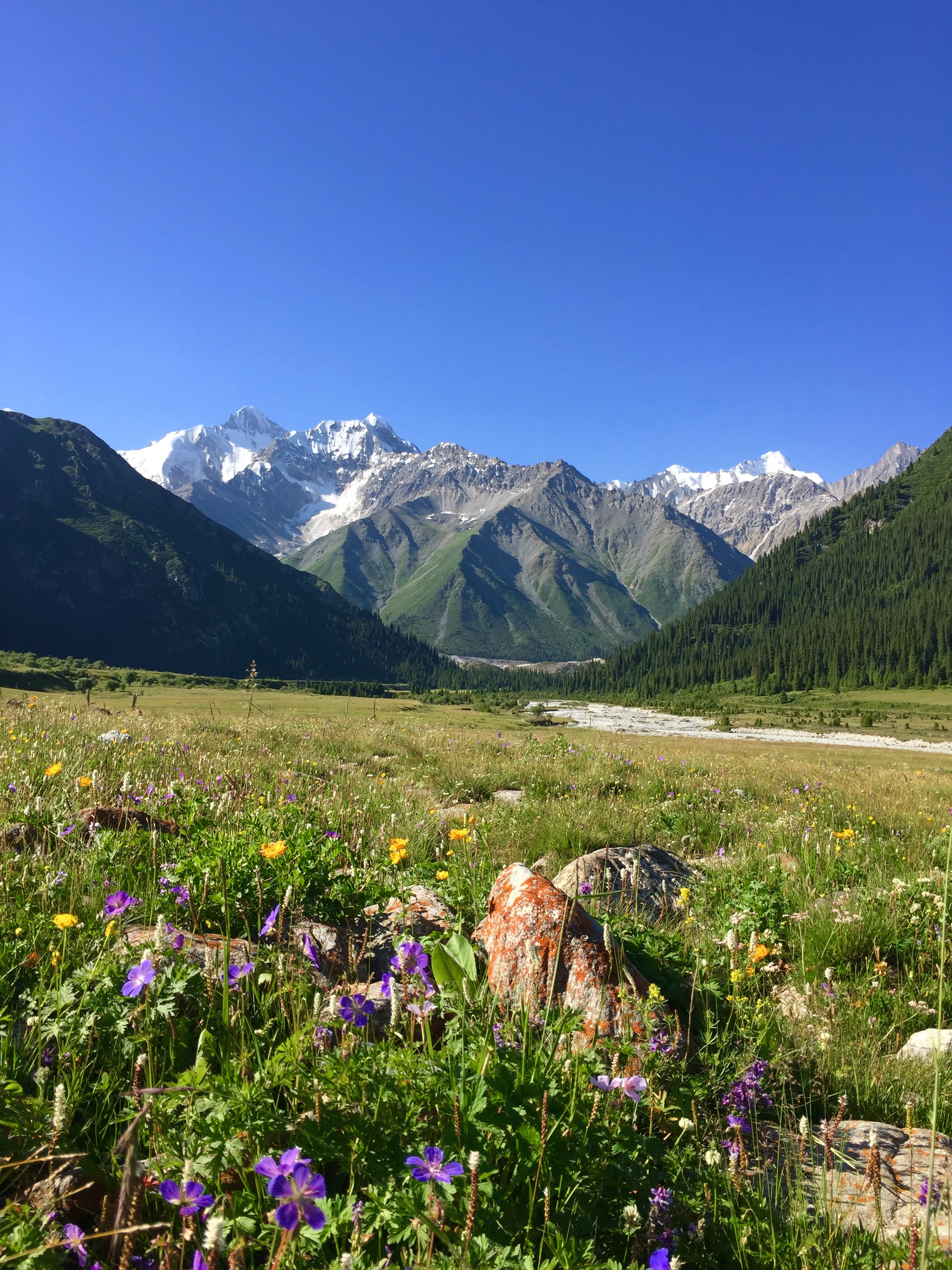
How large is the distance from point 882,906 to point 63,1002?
610 centimetres

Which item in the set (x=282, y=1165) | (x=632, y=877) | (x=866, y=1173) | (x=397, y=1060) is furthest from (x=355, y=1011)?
(x=632, y=877)

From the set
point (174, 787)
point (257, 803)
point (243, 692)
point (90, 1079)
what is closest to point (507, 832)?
point (257, 803)

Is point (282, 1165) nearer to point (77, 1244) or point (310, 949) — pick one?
point (77, 1244)

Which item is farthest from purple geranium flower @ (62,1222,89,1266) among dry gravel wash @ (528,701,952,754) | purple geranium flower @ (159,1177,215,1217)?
dry gravel wash @ (528,701,952,754)

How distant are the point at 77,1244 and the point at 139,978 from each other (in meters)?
0.99

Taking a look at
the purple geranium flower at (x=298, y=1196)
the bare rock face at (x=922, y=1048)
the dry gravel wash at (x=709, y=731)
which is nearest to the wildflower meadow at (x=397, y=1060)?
the purple geranium flower at (x=298, y=1196)

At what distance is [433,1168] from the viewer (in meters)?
1.82

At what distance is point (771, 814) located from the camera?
9.80 m

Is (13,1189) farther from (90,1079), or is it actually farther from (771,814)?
(771,814)

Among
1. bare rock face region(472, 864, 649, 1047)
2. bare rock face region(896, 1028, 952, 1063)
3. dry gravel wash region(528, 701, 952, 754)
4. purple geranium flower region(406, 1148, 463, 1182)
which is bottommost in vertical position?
dry gravel wash region(528, 701, 952, 754)

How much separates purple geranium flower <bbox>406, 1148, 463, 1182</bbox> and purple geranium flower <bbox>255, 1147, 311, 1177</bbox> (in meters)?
0.32

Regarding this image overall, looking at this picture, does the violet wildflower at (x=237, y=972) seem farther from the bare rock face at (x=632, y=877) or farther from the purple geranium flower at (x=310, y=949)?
the bare rock face at (x=632, y=877)

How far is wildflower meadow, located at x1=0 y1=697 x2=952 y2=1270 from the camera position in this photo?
6.39ft

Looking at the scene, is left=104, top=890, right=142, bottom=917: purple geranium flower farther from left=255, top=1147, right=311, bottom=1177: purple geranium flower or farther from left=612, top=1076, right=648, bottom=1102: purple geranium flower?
left=612, top=1076, right=648, bottom=1102: purple geranium flower
